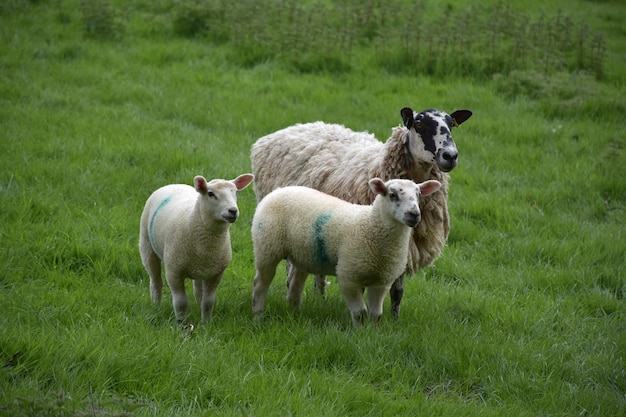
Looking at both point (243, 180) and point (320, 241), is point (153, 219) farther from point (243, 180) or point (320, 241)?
point (320, 241)

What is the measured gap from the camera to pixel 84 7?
42.5 ft

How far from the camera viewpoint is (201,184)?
4.76m

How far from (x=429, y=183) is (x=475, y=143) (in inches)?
198

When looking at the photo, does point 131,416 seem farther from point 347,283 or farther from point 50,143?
point 50,143

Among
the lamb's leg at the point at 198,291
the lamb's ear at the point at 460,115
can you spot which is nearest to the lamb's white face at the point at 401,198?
the lamb's ear at the point at 460,115

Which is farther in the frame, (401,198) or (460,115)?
(460,115)

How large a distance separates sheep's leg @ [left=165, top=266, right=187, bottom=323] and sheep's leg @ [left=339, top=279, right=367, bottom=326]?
108 centimetres

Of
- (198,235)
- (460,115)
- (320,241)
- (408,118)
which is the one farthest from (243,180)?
(460,115)

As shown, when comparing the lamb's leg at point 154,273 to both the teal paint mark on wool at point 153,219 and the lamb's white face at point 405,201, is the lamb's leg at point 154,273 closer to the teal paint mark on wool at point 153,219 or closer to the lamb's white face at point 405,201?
the teal paint mark on wool at point 153,219

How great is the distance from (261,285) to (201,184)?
994 millimetres

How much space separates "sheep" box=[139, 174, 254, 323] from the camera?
4793 millimetres

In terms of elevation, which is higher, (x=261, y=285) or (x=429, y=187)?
(x=429, y=187)

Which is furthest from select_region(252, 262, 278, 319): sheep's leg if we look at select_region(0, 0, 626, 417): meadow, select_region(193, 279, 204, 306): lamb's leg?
select_region(193, 279, 204, 306): lamb's leg

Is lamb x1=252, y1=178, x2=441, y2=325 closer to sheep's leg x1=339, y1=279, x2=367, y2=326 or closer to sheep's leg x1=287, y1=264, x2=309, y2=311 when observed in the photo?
sheep's leg x1=339, y1=279, x2=367, y2=326
